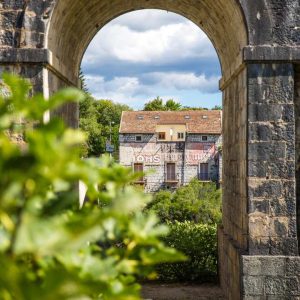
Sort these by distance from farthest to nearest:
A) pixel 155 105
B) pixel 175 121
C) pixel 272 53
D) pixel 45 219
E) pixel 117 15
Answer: pixel 155 105 → pixel 175 121 → pixel 117 15 → pixel 272 53 → pixel 45 219

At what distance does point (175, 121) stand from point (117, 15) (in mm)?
25541

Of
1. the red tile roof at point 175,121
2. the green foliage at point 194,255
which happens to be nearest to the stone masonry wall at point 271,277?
the green foliage at point 194,255

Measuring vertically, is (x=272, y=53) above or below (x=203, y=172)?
above

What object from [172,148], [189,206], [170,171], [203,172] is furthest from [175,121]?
[189,206]

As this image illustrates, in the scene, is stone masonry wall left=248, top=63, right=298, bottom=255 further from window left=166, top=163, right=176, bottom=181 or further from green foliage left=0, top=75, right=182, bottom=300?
window left=166, top=163, right=176, bottom=181

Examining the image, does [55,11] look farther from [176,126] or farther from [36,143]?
[176,126]

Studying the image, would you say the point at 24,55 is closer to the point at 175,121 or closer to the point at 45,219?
the point at 45,219

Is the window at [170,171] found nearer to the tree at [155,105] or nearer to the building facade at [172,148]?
the building facade at [172,148]

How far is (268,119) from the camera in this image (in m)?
6.09

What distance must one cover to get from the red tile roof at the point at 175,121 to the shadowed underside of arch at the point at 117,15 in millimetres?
25295

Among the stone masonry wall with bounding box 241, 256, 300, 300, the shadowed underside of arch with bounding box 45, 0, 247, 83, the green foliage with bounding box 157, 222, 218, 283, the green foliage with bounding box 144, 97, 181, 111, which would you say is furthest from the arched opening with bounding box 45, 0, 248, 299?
the green foliage with bounding box 144, 97, 181, 111

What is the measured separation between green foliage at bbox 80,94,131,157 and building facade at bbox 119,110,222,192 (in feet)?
14.8

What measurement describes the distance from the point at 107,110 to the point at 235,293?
56.4 meters

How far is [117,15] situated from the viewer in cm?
878
